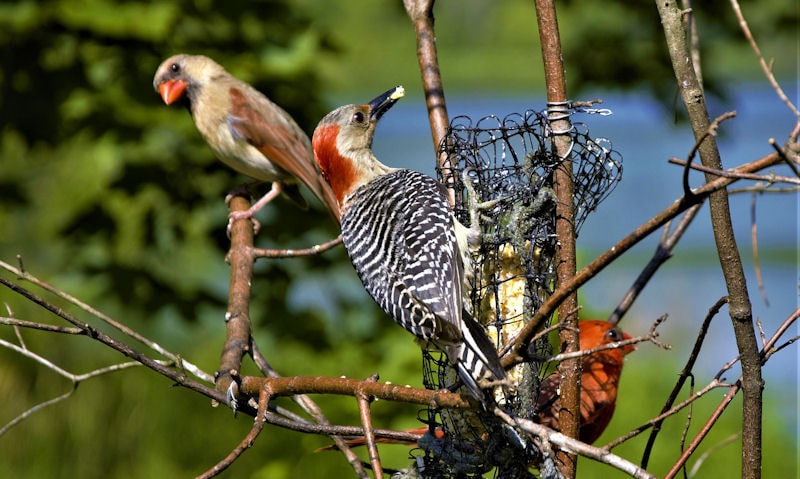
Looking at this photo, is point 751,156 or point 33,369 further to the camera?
point 751,156

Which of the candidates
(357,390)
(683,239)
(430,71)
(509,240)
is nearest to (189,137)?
(430,71)

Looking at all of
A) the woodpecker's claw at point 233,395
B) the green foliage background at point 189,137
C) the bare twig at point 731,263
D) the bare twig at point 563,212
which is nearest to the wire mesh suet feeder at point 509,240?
the bare twig at point 563,212

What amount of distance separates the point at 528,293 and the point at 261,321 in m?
1.96

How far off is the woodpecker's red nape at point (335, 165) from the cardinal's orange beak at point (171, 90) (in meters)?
1.01

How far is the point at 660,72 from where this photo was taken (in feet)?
14.2

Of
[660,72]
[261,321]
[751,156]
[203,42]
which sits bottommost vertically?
[261,321]

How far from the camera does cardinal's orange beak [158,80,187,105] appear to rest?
3.94m

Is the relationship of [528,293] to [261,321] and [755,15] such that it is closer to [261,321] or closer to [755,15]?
[261,321]

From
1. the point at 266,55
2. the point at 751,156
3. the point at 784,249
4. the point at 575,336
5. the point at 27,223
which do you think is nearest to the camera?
the point at 575,336

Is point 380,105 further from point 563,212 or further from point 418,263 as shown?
point 563,212

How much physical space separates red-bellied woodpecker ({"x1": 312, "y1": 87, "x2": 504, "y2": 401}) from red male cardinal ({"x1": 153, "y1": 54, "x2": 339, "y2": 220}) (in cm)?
80

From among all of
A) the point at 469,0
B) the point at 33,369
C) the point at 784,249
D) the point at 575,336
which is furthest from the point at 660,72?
the point at 469,0

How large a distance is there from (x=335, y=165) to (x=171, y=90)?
116 cm

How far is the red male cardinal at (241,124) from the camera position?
13.1 feet
